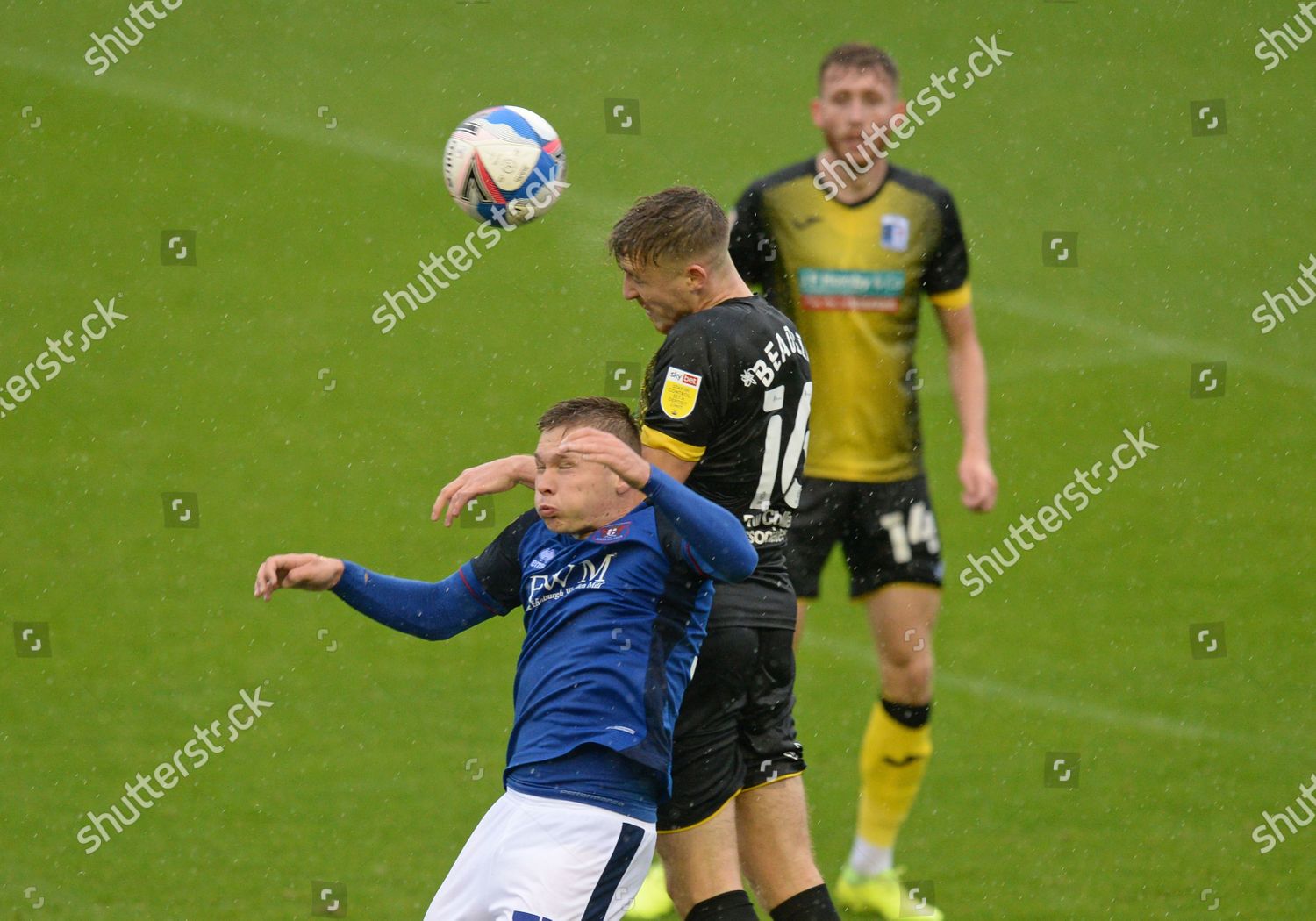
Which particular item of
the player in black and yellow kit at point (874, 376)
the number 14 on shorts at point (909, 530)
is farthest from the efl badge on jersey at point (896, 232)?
the number 14 on shorts at point (909, 530)

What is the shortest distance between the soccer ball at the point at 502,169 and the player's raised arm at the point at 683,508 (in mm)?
1930

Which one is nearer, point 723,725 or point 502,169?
point 723,725

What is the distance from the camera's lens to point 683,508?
3699 mm

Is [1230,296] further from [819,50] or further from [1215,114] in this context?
[819,50]

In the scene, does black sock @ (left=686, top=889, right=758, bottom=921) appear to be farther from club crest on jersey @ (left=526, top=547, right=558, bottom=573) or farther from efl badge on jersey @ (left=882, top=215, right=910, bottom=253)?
efl badge on jersey @ (left=882, top=215, right=910, bottom=253)

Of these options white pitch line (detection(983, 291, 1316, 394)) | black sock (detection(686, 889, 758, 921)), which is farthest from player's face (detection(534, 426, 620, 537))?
white pitch line (detection(983, 291, 1316, 394))

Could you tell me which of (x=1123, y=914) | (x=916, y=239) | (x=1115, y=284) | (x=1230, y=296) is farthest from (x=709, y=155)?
(x=1123, y=914)

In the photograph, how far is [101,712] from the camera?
7.30 metres

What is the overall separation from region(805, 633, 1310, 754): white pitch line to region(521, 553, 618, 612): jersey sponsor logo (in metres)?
4.28

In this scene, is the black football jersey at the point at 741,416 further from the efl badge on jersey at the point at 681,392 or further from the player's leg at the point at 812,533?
the player's leg at the point at 812,533

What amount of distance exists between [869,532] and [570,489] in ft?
7.80

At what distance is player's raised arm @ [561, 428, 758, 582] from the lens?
3572mm

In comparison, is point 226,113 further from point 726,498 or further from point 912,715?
point 726,498

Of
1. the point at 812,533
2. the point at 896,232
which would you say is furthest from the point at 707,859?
the point at 896,232
